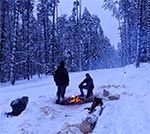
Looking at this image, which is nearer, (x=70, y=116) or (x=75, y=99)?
(x=70, y=116)

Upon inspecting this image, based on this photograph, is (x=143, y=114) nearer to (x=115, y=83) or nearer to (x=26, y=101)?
(x=26, y=101)

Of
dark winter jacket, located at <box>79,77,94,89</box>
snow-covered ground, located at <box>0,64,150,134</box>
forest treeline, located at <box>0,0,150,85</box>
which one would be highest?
forest treeline, located at <box>0,0,150,85</box>

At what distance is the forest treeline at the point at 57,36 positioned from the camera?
3797 centimetres

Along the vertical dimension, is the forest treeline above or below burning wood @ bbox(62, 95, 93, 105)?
above

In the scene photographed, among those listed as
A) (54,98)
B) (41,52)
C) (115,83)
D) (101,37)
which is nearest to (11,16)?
(41,52)

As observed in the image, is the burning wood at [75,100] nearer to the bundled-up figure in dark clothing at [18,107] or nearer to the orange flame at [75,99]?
the orange flame at [75,99]

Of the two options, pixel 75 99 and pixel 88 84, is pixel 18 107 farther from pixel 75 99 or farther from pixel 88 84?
pixel 88 84

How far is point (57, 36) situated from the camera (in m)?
53.4

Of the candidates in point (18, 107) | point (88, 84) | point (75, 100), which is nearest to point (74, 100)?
point (75, 100)

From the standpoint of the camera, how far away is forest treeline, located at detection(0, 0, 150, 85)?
3797 cm

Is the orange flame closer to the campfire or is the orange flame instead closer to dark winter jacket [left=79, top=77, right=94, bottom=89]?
the campfire

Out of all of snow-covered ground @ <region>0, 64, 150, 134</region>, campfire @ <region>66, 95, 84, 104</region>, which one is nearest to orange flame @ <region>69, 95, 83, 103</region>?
campfire @ <region>66, 95, 84, 104</region>

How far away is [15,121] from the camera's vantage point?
13500 millimetres

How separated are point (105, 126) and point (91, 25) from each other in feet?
169
